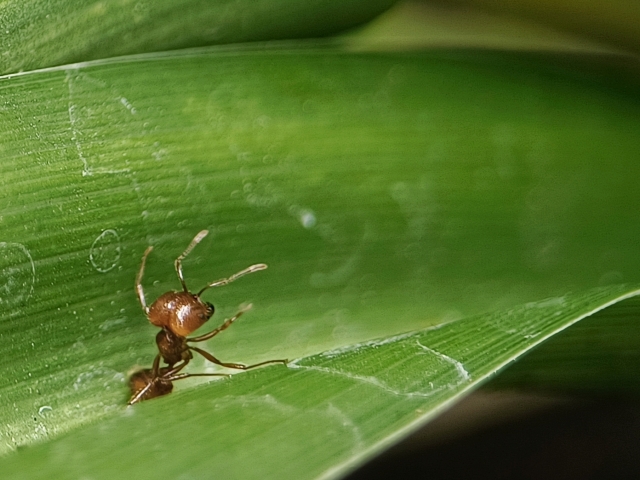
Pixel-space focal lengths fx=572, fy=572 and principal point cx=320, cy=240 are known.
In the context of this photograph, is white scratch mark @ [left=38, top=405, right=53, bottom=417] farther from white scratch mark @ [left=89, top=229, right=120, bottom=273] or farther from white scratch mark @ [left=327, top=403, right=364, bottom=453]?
white scratch mark @ [left=327, top=403, right=364, bottom=453]

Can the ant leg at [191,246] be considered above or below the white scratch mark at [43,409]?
above

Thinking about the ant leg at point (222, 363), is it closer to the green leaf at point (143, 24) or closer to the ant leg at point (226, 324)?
the ant leg at point (226, 324)

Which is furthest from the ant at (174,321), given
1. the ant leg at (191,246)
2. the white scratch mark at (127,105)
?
the white scratch mark at (127,105)

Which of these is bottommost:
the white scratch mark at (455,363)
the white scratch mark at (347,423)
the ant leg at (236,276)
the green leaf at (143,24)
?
the white scratch mark at (455,363)

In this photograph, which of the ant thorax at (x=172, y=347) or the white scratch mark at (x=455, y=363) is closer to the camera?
the white scratch mark at (x=455, y=363)

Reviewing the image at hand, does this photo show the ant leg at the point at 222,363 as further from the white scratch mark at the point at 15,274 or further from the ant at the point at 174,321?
the white scratch mark at the point at 15,274

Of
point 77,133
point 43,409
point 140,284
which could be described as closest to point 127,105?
Answer: point 77,133
